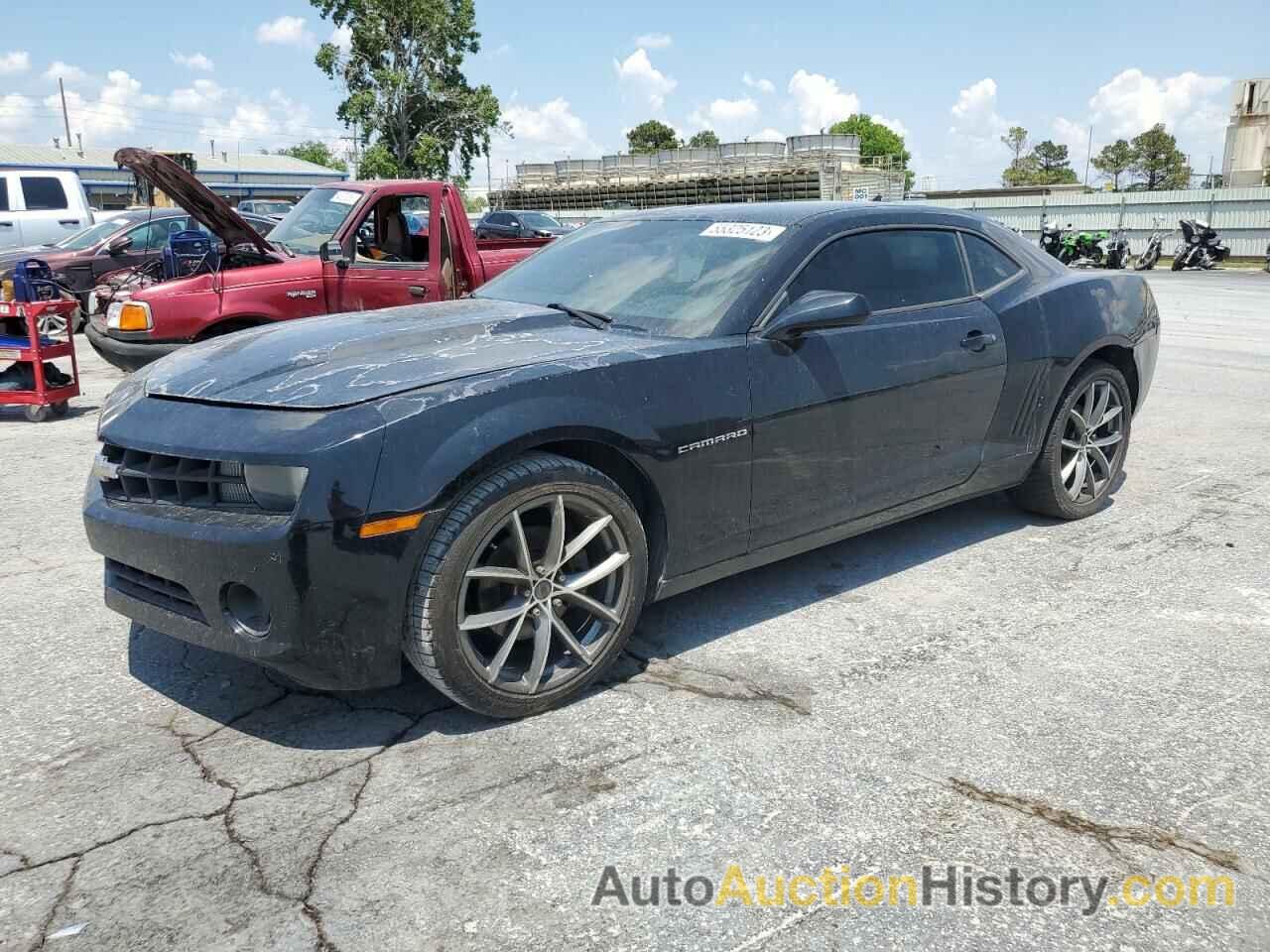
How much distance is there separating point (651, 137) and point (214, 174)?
72.0m

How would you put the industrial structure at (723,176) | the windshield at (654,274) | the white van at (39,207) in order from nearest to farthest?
1. the windshield at (654,274)
2. the white van at (39,207)
3. the industrial structure at (723,176)

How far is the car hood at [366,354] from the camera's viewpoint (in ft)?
10.00

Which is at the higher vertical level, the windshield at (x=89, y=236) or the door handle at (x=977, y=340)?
the windshield at (x=89, y=236)

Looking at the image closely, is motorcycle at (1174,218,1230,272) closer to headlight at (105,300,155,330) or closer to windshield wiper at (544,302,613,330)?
headlight at (105,300,155,330)

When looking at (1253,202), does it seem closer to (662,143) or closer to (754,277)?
(754,277)

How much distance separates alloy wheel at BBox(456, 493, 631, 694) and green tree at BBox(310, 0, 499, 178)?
4805 centimetres

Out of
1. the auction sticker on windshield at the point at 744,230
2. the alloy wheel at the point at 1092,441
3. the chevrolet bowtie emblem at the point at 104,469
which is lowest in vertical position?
the alloy wheel at the point at 1092,441

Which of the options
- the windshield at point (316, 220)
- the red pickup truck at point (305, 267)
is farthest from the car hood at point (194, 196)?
the windshield at point (316, 220)

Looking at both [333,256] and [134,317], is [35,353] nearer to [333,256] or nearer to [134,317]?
[134,317]

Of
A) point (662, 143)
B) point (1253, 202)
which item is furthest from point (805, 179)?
point (662, 143)

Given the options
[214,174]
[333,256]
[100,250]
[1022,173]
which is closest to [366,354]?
[333,256]

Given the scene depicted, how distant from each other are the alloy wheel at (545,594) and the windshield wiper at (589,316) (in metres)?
0.85

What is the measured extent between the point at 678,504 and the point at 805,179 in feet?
183

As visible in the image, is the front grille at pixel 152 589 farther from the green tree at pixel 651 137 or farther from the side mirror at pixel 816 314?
the green tree at pixel 651 137
